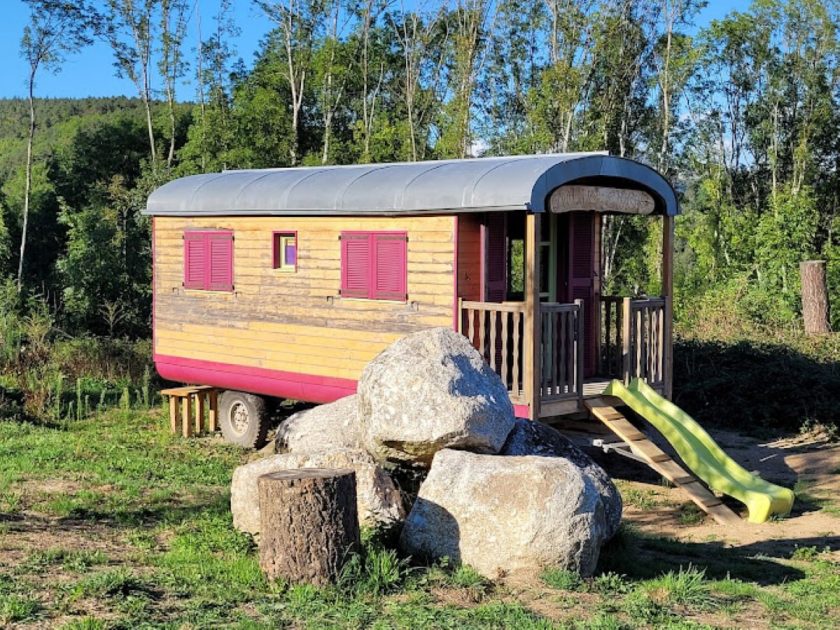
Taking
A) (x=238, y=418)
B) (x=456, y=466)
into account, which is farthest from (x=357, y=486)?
(x=238, y=418)

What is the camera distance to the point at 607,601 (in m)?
6.70

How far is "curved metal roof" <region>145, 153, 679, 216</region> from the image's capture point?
10906 mm

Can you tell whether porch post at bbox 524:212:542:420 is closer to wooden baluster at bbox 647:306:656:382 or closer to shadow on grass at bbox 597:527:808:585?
shadow on grass at bbox 597:527:808:585

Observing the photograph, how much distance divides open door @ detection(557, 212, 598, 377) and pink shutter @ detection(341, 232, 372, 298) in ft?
7.67

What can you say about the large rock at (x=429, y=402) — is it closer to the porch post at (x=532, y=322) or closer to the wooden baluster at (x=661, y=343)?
the porch post at (x=532, y=322)

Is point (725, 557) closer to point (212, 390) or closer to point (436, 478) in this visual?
point (436, 478)

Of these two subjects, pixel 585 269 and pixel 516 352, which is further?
→ pixel 585 269

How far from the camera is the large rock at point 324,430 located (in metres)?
8.86

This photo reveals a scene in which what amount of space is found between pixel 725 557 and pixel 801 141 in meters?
28.1

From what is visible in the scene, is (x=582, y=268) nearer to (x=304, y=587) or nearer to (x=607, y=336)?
(x=607, y=336)

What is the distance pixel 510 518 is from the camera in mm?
7113

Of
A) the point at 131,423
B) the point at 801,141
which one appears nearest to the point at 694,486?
the point at 131,423

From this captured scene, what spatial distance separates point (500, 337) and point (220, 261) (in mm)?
4446

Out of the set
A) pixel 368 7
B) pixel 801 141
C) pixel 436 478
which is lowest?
pixel 436 478
